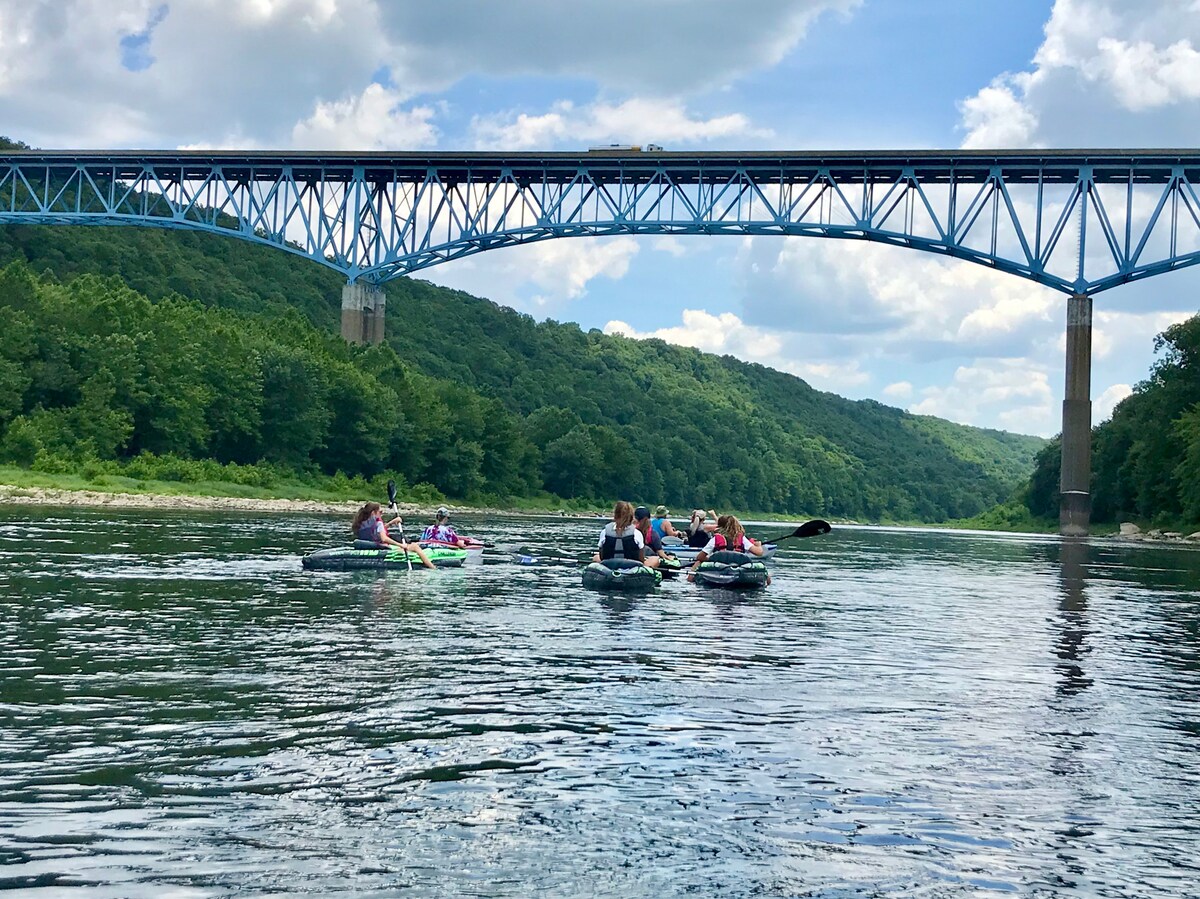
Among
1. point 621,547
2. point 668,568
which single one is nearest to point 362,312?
point 668,568

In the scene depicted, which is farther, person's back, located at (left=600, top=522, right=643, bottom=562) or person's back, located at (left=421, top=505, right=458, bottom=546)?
person's back, located at (left=421, top=505, right=458, bottom=546)

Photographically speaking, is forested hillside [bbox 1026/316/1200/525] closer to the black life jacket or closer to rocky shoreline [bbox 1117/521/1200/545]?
rocky shoreline [bbox 1117/521/1200/545]

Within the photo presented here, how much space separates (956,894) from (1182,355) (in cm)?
8709

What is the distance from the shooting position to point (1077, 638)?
2238 centimetres

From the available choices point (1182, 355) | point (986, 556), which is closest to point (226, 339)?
point (986, 556)

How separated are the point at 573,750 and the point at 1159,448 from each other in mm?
81330

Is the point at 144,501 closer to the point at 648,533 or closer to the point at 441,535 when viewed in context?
the point at 441,535

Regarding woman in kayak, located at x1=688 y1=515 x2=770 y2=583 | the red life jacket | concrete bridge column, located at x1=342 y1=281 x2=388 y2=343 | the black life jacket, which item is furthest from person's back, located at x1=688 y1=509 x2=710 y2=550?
concrete bridge column, located at x1=342 y1=281 x2=388 y2=343

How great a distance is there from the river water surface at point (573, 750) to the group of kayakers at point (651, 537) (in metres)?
4.38

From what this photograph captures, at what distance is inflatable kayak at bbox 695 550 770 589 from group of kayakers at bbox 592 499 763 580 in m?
0.60

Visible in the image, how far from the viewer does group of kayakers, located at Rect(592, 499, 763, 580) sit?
2828 cm

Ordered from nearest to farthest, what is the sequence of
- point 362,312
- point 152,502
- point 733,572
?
point 733,572
point 152,502
point 362,312

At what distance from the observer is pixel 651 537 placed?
32.2 metres

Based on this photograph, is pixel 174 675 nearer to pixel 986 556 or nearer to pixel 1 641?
pixel 1 641
